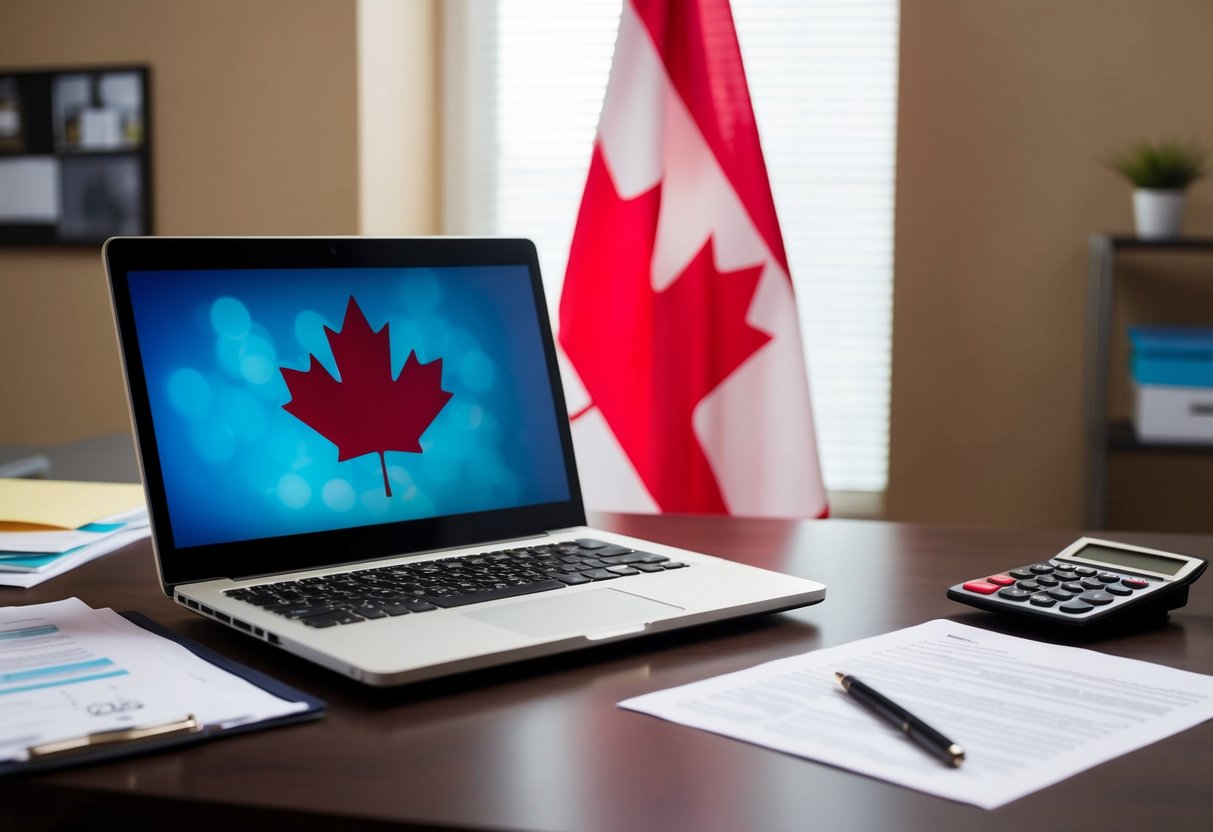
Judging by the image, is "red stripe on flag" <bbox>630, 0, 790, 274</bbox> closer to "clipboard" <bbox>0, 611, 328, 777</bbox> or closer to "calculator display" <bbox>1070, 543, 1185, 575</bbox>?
"calculator display" <bbox>1070, 543, 1185, 575</bbox>

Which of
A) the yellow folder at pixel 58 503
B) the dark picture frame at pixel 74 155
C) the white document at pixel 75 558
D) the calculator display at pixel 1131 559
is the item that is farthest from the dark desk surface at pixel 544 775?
the dark picture frame at pixel 74 155

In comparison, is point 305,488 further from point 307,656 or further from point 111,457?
point 111,457

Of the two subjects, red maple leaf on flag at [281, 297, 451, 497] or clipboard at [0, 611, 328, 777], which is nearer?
clipboard at [0, 611, 328, 777]

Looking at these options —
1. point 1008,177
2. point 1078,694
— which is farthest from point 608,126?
point 1078,694

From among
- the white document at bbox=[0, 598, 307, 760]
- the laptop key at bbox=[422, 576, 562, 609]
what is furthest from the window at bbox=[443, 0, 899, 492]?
the white document at bbox=[0, 598, 307, 760]

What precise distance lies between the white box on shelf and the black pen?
1.80 metres

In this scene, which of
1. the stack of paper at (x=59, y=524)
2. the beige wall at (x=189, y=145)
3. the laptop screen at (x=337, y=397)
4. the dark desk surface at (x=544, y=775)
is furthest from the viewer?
the beige wall at (x=189, y=145)

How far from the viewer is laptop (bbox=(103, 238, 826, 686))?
0.76 meters

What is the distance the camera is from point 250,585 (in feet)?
2.68

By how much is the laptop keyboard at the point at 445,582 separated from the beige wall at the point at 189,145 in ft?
6.22

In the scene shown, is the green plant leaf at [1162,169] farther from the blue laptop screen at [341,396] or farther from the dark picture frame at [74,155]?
the dark picture frame at [74,155]

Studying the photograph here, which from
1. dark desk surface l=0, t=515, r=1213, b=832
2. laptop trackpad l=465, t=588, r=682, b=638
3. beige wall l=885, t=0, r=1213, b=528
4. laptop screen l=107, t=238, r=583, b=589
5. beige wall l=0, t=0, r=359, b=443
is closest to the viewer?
dark desk surface l=0, t=515, r=1213, b=832

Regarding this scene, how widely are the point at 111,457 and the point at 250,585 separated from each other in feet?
2.96

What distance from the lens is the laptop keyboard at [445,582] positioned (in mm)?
750
